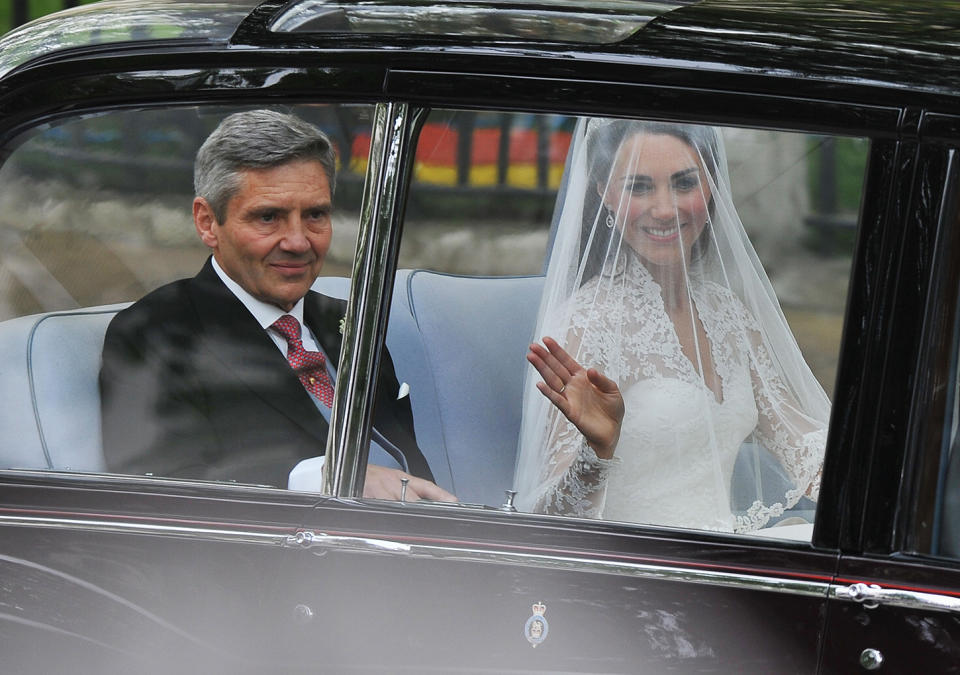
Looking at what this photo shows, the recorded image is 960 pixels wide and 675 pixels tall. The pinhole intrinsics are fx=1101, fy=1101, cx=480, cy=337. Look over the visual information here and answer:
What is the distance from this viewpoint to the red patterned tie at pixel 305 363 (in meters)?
2.15

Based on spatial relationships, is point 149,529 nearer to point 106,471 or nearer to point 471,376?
point 106,471

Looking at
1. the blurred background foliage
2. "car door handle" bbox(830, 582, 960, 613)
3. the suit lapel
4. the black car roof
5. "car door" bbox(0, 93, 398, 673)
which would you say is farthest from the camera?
the blurred background foliage

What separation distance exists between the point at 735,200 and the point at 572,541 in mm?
715

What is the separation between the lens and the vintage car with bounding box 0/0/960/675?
192 centimetres

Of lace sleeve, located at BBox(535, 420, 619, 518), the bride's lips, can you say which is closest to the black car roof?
the bride's lips

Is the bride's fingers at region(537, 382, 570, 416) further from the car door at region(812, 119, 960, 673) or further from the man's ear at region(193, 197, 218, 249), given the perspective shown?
the man's ear at region(193, 197, 218, 249)

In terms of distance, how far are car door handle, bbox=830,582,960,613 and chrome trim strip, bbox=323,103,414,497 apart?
92 cm

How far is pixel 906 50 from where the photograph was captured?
2.02 metres

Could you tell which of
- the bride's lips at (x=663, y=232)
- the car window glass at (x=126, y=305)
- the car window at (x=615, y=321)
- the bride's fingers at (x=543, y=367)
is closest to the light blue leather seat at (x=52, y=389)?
the car window glass at (x=126, y=305)

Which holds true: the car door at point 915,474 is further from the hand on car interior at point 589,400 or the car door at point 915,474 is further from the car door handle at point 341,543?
the car door handle at point 341,543

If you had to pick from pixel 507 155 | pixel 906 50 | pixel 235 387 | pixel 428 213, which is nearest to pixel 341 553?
pixel 235 387

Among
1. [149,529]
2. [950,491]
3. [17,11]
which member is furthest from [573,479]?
[17,11]

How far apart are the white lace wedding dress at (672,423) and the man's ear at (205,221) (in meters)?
0.73

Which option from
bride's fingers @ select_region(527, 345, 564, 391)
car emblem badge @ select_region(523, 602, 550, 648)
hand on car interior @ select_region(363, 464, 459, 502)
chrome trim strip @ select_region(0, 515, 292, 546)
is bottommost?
car emblem badge @ select_region(523, 602, 550, 648)
